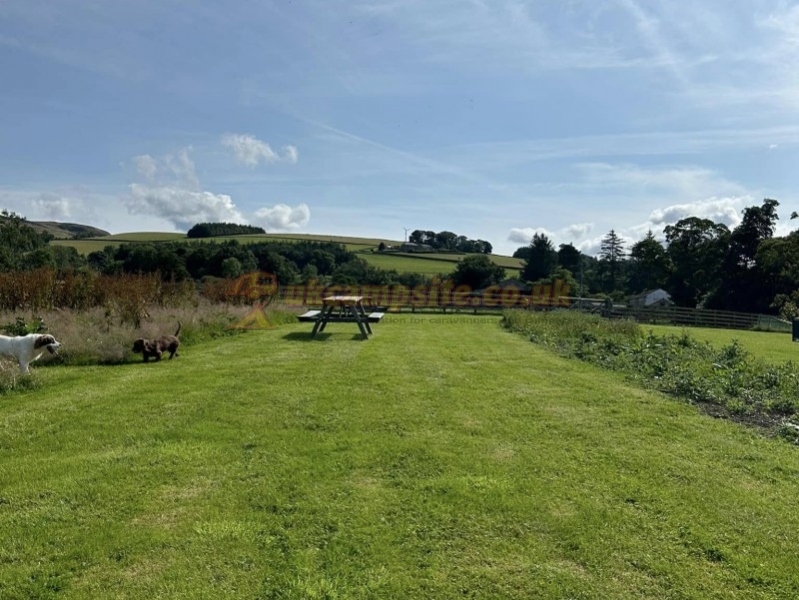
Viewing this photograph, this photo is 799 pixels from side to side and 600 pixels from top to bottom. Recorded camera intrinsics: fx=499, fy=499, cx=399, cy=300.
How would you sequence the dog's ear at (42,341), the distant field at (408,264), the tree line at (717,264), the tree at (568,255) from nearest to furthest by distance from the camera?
the dog's ear at (42,341), the tree line at (717,264), the distant field at (408,264), the tree at (568,255)

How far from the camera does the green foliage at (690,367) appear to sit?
5.95m

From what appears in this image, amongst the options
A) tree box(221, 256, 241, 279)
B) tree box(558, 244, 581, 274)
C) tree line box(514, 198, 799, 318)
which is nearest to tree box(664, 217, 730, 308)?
tree line box(514, 198, 799, 318)

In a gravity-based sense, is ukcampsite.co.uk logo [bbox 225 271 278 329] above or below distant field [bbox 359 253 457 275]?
below

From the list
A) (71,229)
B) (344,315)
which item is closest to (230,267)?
(344,315)

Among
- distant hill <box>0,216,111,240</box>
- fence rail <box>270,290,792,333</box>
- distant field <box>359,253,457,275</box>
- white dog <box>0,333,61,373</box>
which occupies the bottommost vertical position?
fence rail <box>270,290,792,333</box>

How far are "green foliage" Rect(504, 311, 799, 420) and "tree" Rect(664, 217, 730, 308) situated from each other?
140ft

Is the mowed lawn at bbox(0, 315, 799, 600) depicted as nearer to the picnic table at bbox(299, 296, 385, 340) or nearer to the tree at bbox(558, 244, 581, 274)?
the picnic table at bbox(299, 296, 385, 340)

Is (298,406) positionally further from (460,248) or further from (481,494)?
(460,248)

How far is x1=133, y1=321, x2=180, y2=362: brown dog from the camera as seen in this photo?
7762 mm

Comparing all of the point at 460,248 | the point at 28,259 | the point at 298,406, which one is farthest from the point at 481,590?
the point at 460,248

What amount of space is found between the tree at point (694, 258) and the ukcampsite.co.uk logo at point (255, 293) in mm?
43771

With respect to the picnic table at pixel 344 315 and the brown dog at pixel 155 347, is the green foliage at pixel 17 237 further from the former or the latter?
the brown dog at pixel 155 347

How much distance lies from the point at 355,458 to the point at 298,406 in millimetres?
1645

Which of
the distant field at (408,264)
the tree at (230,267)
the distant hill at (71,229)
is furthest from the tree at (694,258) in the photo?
the distant hill at (71,229)
